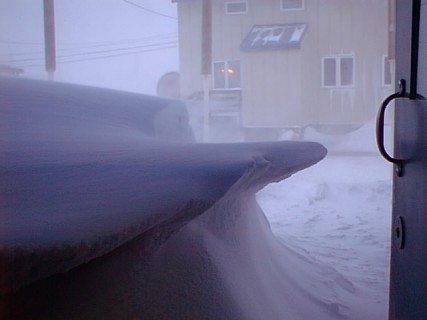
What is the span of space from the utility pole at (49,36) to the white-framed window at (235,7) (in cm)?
427

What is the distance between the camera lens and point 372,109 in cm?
1172

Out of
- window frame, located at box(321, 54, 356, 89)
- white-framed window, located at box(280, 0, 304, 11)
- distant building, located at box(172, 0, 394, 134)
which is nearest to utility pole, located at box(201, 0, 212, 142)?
distant building, located at box(172, 0, 394, 134)

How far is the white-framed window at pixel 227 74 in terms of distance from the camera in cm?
1214

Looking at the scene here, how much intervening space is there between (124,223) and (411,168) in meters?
0.67

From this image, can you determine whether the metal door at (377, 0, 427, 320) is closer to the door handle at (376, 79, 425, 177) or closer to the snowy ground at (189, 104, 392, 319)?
the door handle at (376, 79, 425, 177)

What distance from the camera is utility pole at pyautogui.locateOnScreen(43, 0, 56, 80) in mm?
8711

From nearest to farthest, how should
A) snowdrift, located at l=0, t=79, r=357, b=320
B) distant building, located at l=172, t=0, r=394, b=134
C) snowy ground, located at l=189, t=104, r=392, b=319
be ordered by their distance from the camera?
1. snowdrift, located at l=0, t=79, r=357, b=320
2. snowy ground, located at l=189, t=104, r=392, b=319
3. distant building, located at l=172, t=0, r=394, b=134

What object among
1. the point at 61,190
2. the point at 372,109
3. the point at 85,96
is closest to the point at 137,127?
the point at 85,96

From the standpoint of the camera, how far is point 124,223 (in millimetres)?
1098

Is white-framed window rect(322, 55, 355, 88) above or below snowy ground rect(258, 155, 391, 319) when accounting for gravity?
above

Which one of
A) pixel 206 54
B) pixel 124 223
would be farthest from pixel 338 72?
pixel 124 223

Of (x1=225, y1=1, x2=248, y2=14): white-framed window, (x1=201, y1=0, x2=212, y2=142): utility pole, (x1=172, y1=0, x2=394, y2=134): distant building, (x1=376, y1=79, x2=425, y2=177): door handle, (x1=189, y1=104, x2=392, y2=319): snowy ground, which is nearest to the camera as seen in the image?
(x1=376, y1=79, x2=425, y2=177): door handle

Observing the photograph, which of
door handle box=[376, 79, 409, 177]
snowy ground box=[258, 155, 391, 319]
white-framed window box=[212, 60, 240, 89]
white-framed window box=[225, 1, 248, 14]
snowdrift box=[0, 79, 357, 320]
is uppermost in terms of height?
white-framed window box=[225, 1, 248, 14]

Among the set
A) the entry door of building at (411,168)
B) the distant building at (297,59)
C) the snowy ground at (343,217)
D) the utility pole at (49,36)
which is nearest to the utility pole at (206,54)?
the snowy ground at (343,217)
